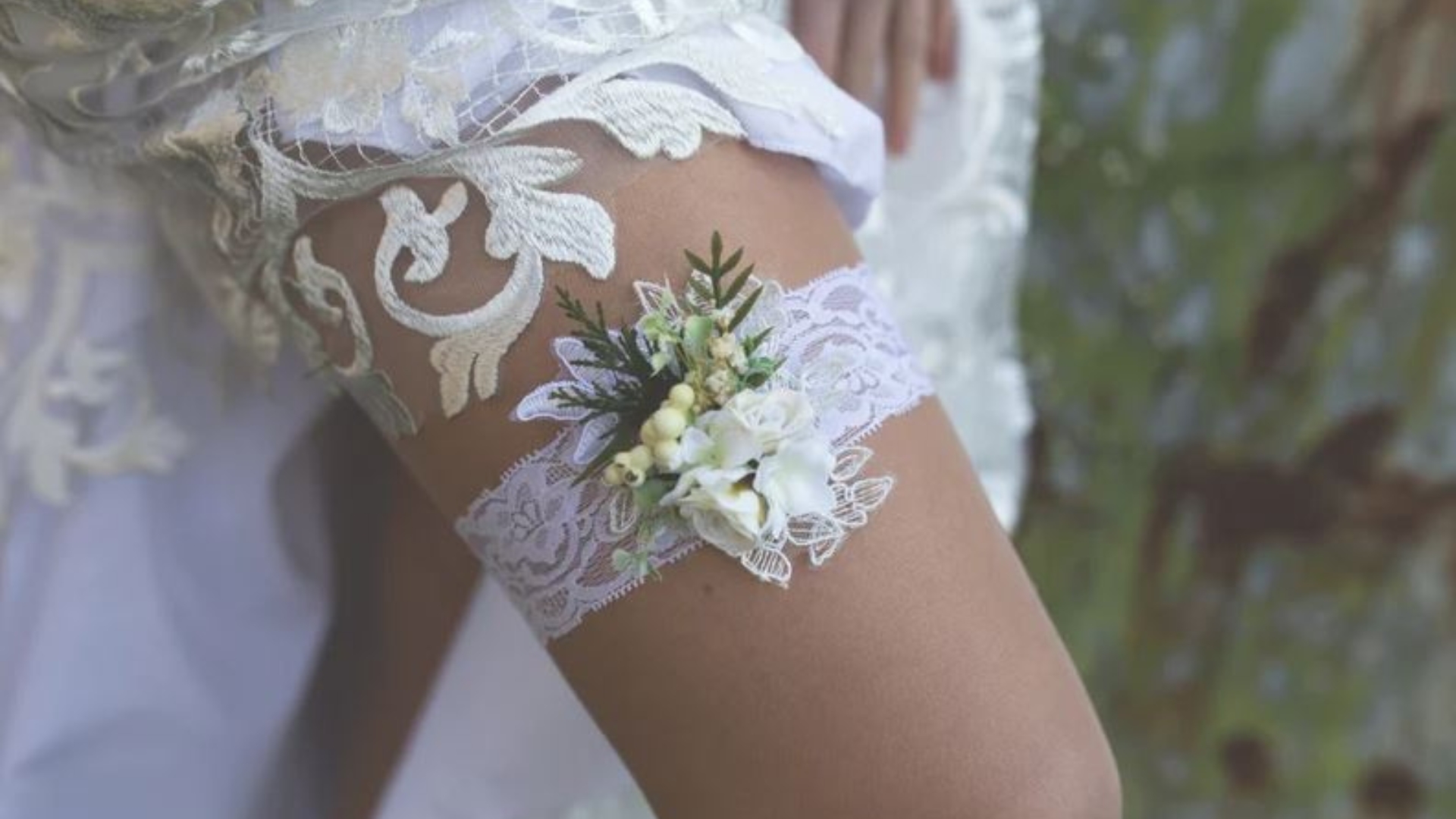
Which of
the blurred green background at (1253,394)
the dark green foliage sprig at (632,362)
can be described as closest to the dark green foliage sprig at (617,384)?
the dark green foliage sprig at (632,362)

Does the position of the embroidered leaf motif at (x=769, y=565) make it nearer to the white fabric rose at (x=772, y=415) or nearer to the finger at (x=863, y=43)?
the white fabric rose at (x=772, y=415)

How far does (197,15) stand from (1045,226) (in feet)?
3.23

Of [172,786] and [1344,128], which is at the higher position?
[172,786]

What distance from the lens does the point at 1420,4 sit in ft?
4.57

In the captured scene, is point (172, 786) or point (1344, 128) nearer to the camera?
point (172, 786)

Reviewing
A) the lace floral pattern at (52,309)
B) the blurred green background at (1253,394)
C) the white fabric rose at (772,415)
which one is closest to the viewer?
the white fabric rose at (772,415)

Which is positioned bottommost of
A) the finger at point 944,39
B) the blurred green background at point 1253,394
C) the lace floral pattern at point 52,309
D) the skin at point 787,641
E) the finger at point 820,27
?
the blurred green background at point 1253,394

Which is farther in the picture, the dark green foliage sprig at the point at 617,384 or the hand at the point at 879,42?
the hand at the point at 879,42

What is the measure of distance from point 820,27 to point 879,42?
4 centimetres

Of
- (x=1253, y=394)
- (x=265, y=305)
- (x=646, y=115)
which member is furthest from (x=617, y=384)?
(x=1253, y=394)

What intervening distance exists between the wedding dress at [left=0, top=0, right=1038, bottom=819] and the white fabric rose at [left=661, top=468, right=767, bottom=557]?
11 cm

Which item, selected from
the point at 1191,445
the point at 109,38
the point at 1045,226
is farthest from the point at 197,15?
the point at 1191,445

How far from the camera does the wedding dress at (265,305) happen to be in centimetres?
71

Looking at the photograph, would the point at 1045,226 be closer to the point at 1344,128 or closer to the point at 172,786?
the point at 1344,128
